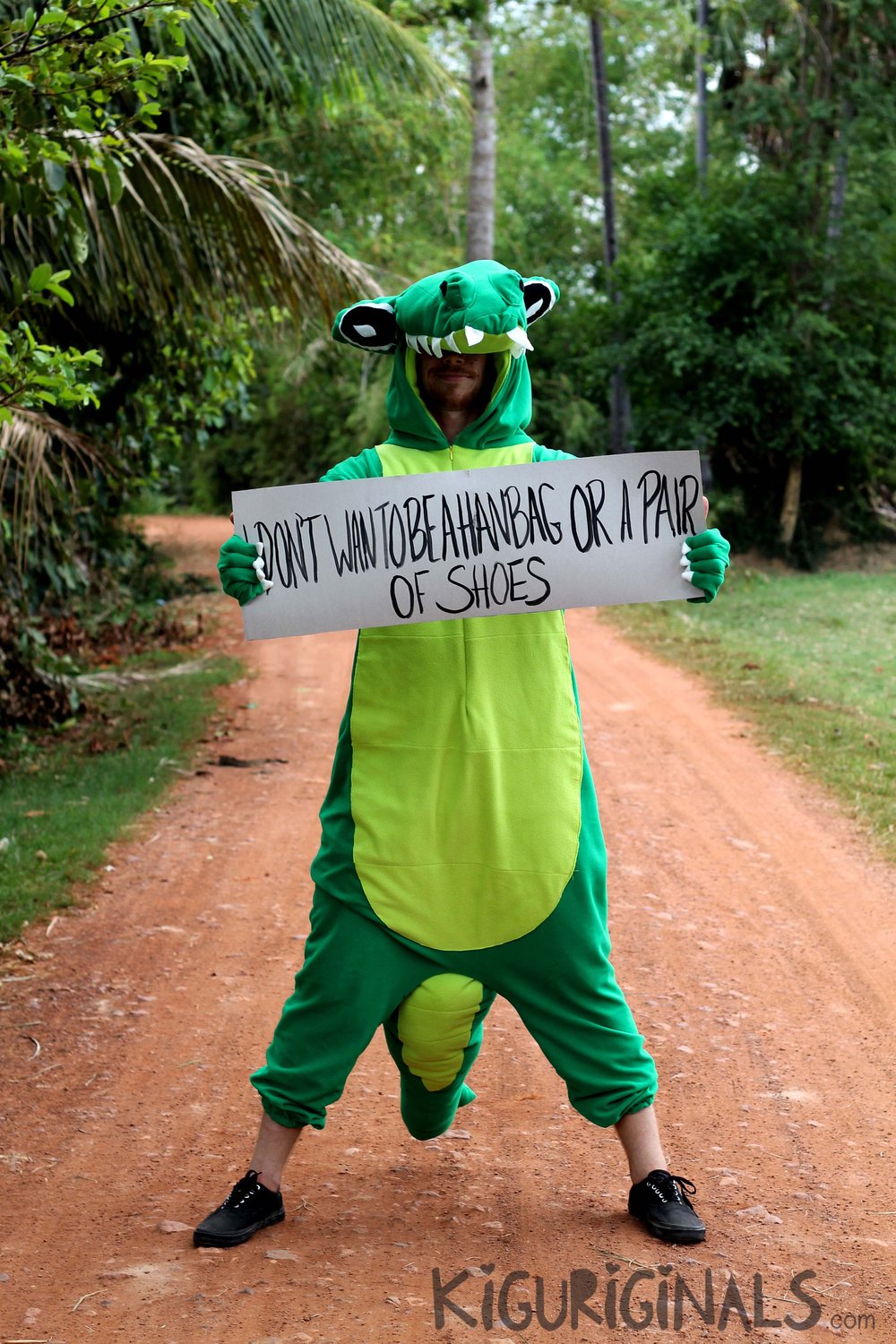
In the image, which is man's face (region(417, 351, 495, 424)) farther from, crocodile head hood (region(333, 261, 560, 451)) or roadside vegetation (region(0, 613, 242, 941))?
roadside vegetation (region(0, 613, 242, 941))

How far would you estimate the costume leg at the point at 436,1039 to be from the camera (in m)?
2.94

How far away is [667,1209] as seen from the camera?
120 inches

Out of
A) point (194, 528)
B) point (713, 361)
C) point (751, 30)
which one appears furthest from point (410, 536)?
point (194, 528)

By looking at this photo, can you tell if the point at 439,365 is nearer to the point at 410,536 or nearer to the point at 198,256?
the point at 410,536

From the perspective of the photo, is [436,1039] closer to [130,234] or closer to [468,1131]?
[468,1131]

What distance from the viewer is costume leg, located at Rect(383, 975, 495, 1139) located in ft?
9.64

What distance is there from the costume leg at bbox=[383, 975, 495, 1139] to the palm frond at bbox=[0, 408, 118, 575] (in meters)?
4.74

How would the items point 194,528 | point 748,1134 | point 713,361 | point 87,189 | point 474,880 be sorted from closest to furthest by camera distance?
point 474,880 → point 748,1134 → point 87,189 → point 713,361 → point 194,528

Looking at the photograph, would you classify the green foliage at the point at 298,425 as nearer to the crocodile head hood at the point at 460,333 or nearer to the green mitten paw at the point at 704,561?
the crocodile head hood at the point at 460,333

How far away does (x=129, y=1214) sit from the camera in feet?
10.8

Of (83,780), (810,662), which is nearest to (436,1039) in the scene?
(83,780)

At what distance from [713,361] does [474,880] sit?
17264 mm

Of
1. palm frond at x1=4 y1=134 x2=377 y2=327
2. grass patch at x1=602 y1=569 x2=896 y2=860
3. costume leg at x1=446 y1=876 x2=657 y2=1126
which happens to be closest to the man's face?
costume leg at x1=446 y1=876 x2=657 y2=1126

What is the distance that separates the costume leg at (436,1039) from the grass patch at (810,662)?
375 centimetres
